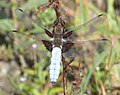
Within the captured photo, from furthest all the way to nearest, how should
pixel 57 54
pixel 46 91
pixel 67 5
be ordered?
pixel 67 5
pixel 46 91
pixel 57 54

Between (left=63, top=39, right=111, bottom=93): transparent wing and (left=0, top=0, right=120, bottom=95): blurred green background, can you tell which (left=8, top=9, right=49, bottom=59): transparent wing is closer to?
(left=0, top=0, right=120, bottom=95): blurred green background

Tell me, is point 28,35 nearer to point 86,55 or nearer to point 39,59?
point 39,59

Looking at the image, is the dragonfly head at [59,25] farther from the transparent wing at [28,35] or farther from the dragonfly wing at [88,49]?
the transparent wing at [28,35]

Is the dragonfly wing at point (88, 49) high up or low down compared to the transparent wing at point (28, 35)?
down

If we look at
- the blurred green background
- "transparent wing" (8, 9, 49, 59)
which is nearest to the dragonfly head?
"transparent wing" (8, 9, 49, 59)

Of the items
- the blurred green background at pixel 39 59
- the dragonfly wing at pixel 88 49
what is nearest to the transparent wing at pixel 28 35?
the blurred green background at pixel 39 59

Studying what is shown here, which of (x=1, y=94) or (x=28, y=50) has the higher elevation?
(x=28, y=50)

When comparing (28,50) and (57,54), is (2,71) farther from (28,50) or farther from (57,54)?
(57,54)

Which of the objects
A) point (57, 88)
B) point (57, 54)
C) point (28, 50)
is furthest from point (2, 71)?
point (57, 54)

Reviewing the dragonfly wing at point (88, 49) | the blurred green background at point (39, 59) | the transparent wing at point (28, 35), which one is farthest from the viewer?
the blurred green background at point (39, 59)
